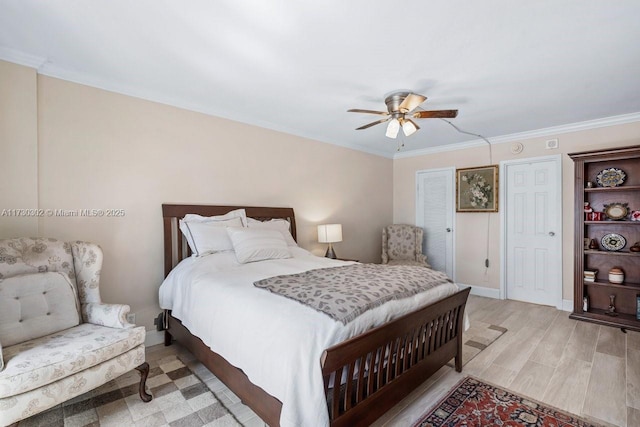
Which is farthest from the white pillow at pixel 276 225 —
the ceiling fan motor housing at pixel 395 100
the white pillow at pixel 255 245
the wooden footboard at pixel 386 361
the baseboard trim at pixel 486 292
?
the baseboard trim at pixel 486 292

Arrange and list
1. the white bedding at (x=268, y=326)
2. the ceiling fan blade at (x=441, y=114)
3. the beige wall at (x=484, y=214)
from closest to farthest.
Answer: the white bedding at (x=268, y=326), the ceiling fan blade at (x=441, y=114), the beige wall at (x=484, y=214)

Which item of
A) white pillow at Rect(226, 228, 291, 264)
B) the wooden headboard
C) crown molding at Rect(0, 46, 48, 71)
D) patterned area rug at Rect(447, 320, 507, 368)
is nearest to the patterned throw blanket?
white pillow at Rect(226, 228, 291, 264)

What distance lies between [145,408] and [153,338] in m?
1.02

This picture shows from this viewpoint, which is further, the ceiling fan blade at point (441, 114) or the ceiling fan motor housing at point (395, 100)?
the ceiling fan motor housing at point (395, 100)

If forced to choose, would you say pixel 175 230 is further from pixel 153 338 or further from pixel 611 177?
pixel 611 177

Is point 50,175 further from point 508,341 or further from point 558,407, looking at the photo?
point 508,341

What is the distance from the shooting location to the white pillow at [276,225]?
10.6 feet

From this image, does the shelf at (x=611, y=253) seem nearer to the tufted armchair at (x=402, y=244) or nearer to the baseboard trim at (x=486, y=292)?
the baseboard trim at (x=486, y=292)

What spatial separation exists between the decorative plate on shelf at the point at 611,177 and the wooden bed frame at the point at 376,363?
8.92 feet

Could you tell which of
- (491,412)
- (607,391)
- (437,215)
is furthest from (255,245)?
(437,215)

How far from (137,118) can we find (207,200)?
0.97 metres

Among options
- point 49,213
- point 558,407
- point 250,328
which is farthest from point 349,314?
point 49,213

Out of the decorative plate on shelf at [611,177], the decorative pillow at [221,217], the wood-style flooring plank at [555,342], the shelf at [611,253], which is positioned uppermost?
the decorative plate on shelf at [611,177]

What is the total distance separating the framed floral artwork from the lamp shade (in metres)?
2.15
